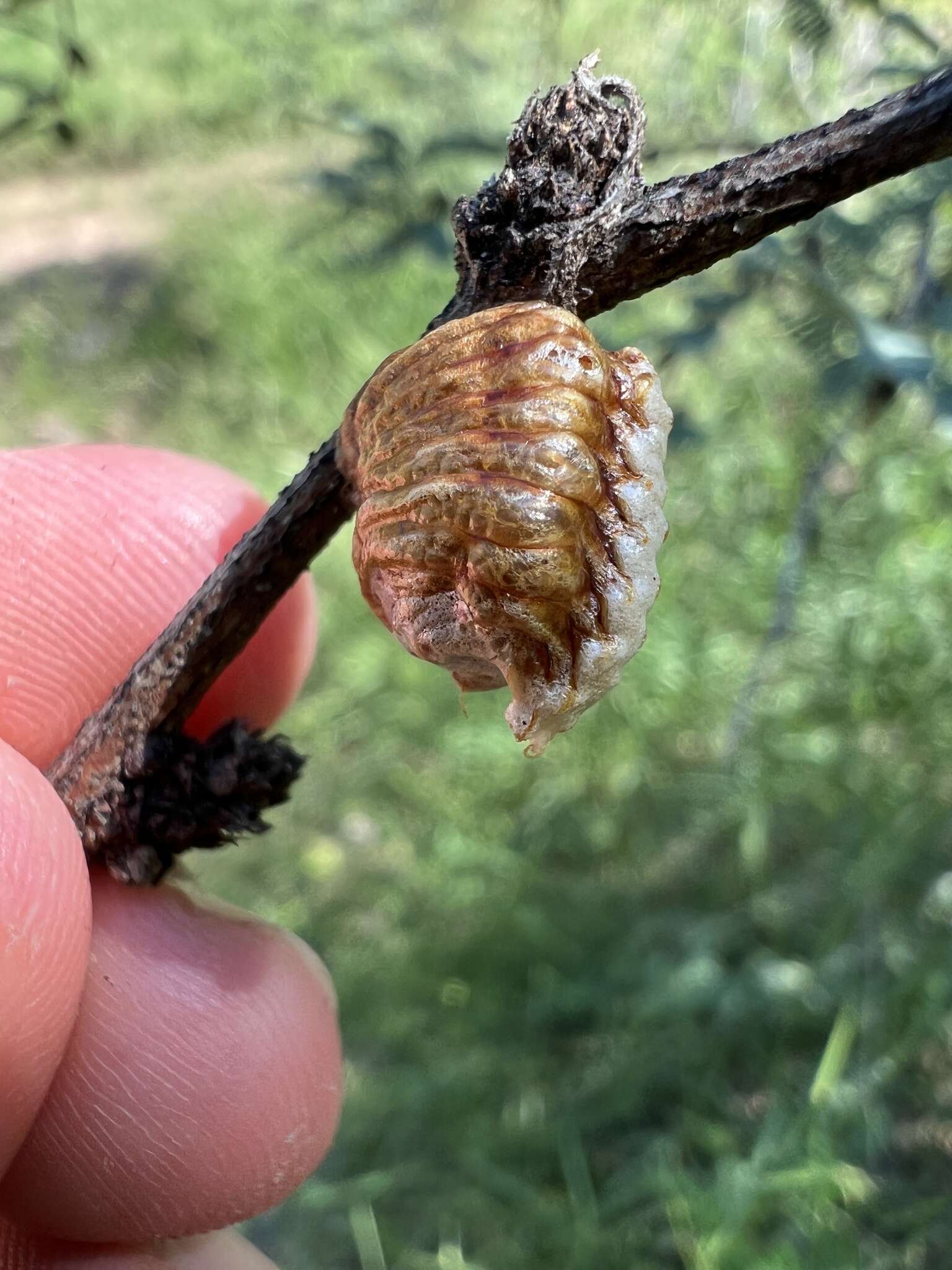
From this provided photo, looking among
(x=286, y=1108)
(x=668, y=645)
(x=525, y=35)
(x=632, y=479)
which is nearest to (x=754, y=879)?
(x=668, y=645)

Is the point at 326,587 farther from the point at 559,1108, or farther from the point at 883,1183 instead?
the point at 883,1183

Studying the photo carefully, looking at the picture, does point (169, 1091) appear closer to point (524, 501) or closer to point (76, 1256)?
point (76, 1256)

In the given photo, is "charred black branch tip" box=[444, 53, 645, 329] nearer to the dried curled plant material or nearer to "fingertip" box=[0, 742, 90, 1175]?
the dried curled plant material

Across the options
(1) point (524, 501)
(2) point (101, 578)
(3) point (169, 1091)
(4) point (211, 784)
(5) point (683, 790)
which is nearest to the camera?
(1) point (524, 501)

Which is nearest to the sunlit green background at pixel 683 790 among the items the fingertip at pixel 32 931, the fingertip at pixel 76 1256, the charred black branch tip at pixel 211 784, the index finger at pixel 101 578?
the fingertip at pixel 76 1256

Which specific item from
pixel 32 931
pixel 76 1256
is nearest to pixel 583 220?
pixel 32 931

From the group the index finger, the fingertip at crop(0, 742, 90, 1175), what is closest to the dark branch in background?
the fingertip at crop(0, 742, 90, 1175)
